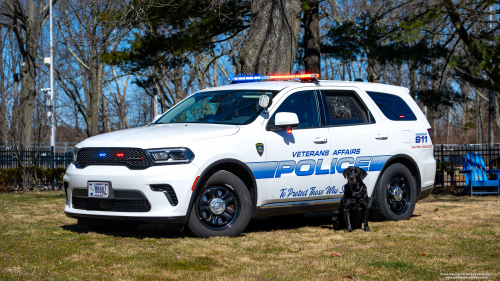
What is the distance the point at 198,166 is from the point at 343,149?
2.27 metres

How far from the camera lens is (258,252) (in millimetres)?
5551

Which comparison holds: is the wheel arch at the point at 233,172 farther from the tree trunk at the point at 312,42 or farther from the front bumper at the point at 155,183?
the tree trunk at the point at 312,42

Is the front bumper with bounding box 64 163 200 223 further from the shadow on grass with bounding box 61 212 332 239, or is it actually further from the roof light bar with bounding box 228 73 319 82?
the roof light bar with bounding box 228 73 319 82

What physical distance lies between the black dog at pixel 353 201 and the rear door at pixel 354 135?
12.3 inches

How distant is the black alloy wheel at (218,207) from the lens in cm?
633

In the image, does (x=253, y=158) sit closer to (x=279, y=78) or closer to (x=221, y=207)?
(x=221, y=207)

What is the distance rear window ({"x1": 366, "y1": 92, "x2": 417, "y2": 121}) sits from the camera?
27.6ft

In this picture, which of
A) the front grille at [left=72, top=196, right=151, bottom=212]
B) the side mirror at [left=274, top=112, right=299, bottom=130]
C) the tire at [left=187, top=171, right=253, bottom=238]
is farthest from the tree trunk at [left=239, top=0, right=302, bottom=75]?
the front grille at [left=72, top=196, right=151, bottom=212]

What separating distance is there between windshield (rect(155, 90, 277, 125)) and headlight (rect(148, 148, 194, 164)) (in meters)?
0.99

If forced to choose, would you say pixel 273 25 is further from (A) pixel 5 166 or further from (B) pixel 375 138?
(A) pixel 5 166

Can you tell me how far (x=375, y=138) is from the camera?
7949mm

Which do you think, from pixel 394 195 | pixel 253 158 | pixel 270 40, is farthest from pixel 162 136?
pixel 270 40

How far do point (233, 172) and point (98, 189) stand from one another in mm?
1522

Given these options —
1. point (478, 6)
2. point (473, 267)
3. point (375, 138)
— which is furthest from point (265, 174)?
point (478, 6)
